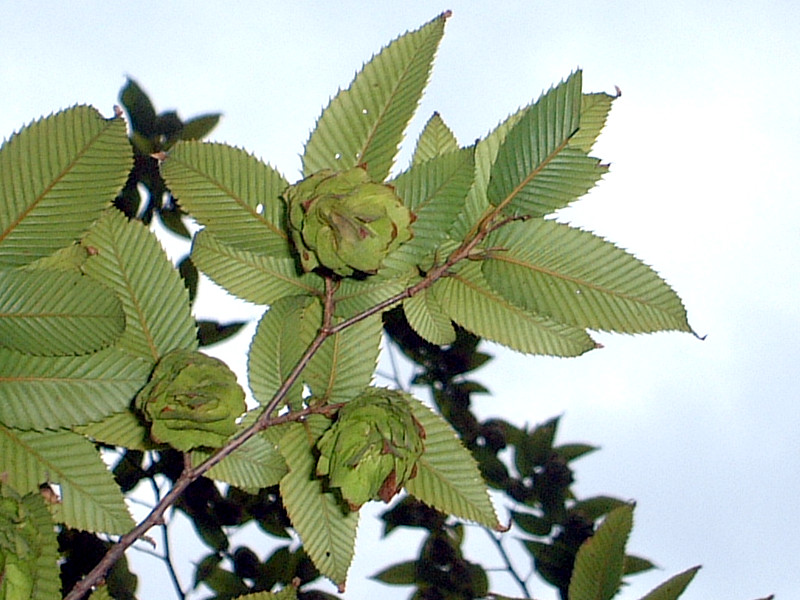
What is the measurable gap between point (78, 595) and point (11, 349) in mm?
290

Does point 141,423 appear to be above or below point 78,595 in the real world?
above

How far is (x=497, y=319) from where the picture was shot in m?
1.11

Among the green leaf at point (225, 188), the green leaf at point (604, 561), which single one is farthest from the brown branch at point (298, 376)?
the green leaf at point (604, 561)

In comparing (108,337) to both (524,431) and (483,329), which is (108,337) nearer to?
(483,329)

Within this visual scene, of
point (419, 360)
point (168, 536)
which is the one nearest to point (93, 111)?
point (168, 536)

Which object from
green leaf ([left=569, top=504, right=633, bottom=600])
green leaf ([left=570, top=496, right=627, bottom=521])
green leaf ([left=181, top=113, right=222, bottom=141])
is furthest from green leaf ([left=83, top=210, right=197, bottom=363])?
green leaf ([left=570, top=496, right=627, bottom=521])

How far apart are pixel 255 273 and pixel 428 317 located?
9.4 inches

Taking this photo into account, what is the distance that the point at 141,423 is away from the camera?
3.56 ft

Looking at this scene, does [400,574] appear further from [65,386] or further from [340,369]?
[65,386]

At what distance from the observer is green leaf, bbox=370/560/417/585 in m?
2.48

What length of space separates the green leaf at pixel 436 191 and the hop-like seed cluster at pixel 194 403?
287 millimetres

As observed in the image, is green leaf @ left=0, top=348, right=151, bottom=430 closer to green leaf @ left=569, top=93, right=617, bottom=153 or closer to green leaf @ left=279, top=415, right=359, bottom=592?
green leaf @ left=279, top=415, right=359, bottom=592

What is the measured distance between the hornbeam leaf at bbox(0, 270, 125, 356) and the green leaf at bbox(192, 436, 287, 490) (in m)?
0.22

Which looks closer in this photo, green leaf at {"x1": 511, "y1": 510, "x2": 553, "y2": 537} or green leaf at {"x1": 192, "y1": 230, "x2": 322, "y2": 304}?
green leaf at {"x1": 192, "y1": 230, "x2": 322, "y2": 304}
